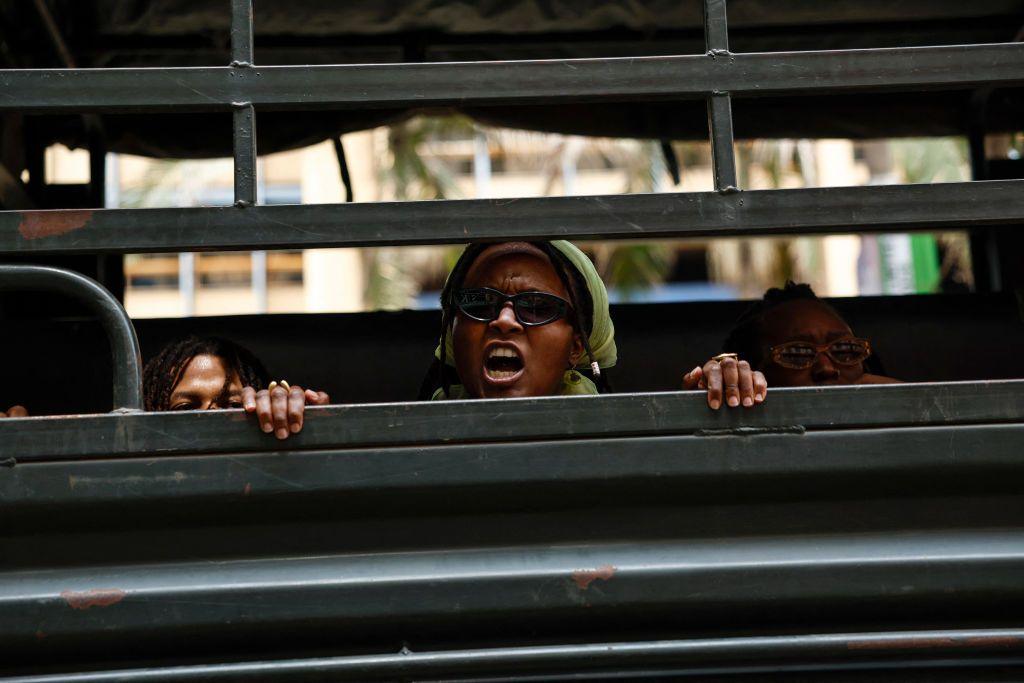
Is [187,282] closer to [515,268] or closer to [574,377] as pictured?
[574,377]

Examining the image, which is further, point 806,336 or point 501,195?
point 501,195

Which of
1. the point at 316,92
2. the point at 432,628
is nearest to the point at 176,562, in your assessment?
the point at 432,628

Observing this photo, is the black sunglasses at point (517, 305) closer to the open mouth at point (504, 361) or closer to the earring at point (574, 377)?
the open mouth at point (504, 361)

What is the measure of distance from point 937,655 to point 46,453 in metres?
1.36

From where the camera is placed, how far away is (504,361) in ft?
8.66

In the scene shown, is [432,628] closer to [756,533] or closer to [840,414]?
[756,533]

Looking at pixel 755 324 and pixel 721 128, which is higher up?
pixel 721 128

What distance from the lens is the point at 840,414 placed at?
1764mm

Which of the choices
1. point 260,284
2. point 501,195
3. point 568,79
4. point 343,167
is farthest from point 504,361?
point 260,284

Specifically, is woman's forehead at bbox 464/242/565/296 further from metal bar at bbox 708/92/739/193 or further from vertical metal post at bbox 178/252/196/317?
vertical metal post at bbox 178/252/196/317


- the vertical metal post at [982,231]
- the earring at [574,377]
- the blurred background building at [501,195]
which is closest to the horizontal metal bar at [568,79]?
the earring at [574,377]

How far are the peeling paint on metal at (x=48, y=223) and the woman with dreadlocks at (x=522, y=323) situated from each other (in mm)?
1045

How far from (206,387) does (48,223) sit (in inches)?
48.4

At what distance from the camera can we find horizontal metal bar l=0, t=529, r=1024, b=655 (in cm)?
169
